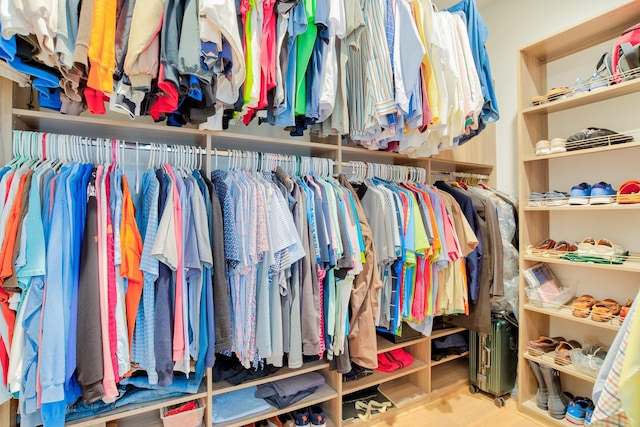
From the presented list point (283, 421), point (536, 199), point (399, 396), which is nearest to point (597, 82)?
point (536, 199)

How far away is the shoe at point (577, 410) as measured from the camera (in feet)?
6.06

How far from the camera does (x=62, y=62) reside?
99cm

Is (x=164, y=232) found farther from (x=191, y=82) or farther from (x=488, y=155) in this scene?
(x=488, y=155)

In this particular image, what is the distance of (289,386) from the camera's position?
1782 millimetres

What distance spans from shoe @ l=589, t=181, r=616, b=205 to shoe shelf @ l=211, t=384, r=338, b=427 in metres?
1.88

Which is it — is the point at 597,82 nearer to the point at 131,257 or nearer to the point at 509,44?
the point at 509,44

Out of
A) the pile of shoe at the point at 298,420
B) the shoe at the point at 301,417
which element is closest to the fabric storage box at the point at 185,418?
the pile of shoe at the point at 298,420

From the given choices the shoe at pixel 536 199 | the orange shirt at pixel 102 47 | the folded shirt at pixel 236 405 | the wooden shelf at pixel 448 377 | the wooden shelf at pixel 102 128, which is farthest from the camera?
the wooden shelf at pixel 448 377

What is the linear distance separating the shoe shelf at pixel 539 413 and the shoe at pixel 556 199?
1.32m

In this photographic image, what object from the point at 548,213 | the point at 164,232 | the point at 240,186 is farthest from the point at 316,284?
the point at 548,213

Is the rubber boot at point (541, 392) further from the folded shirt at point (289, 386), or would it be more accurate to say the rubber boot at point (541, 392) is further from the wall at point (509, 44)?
the folded shirt at point (289, 386)

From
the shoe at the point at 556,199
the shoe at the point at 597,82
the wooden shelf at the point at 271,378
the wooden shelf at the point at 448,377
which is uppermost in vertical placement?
the shoe at the point at 597,82

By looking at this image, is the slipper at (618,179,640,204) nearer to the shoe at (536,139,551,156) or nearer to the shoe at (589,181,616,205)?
the shoe at (589,181,616,205)

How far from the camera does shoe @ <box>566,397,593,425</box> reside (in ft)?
6.06
